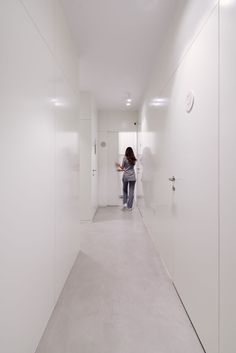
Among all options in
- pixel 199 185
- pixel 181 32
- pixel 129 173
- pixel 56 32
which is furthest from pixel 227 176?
pixel 129 173

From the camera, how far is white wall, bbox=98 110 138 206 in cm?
562

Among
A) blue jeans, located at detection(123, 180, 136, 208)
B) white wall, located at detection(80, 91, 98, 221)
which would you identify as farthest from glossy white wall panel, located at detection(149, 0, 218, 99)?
blue jeans, located at detection(123, 180, 136, 208)

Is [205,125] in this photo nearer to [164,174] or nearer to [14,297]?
[164,174]

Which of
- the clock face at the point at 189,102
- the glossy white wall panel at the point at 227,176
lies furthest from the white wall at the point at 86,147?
the glossy white wall panel at the point at 227,176

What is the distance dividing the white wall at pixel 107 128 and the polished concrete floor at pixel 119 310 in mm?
3030

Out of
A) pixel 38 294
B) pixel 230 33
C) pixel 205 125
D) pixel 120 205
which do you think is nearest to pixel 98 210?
pixel 120 205

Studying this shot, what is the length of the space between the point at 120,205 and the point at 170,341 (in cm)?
448

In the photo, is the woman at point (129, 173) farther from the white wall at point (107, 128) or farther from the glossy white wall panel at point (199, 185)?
the glossy white wall panel at point (199, 185)

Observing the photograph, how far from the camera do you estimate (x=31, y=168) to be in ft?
3.99

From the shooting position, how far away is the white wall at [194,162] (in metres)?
1.15

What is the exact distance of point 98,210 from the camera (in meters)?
5.30

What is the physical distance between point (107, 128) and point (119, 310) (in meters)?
4.65

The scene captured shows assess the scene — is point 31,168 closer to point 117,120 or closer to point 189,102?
point 189,102

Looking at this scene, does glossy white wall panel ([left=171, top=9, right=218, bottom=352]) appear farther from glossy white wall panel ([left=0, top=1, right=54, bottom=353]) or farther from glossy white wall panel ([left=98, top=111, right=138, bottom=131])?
glossy white wall panel ([left=98, top=111, right=138, bottom=131])
